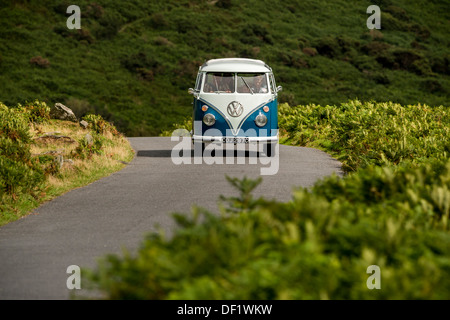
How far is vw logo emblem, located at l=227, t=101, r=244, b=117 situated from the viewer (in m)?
16.6

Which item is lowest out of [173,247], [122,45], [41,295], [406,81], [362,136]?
[41,295]

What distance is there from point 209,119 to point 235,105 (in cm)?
74

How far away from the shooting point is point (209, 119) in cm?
1666

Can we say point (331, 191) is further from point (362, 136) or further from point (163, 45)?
point (163, 45)

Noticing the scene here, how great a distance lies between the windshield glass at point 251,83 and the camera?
55.9ft

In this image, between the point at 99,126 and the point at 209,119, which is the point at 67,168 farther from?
the point at 99,126

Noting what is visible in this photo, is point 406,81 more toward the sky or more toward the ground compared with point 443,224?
more toward the sky

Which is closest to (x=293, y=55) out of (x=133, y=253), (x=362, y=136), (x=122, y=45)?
(x=122, y=45)

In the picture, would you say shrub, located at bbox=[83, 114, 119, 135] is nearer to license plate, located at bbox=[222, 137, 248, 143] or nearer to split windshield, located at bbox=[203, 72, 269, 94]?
split windshield, located at bbox=[203, 72, 269, 94]

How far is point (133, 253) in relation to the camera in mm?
6906

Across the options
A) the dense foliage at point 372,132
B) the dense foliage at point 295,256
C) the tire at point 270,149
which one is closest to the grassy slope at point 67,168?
the tire at point 270,149

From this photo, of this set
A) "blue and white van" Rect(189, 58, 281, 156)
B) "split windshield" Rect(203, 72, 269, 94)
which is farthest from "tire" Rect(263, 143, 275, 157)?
"split windshield" Rect(203, 72, 269, 94)

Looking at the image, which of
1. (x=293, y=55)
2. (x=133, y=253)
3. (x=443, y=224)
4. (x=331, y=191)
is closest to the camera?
(x=443, y=224)
